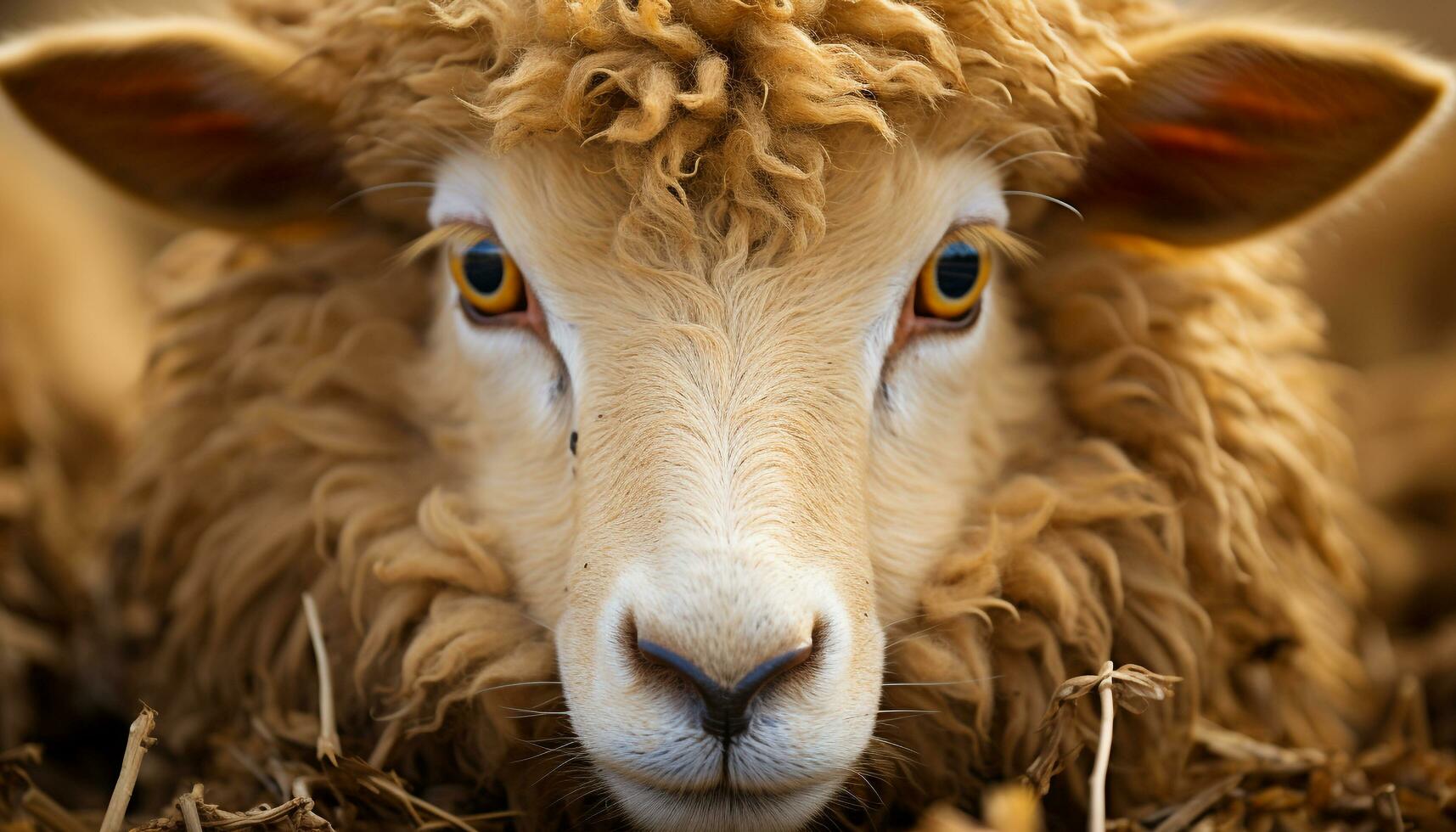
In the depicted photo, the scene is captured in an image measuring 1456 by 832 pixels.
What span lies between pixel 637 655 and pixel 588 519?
0.36 m

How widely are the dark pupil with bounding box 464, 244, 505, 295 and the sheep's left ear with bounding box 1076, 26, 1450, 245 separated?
1.39 meters

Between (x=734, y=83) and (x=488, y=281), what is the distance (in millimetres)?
737

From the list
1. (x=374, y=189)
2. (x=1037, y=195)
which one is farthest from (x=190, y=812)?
(x=1037, y=195)

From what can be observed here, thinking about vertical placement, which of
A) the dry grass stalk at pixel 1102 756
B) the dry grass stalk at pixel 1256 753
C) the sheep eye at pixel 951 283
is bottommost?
the dry grass stalk at pixel 1256 753

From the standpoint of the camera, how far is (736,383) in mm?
2471

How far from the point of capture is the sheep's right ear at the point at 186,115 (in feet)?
9.72

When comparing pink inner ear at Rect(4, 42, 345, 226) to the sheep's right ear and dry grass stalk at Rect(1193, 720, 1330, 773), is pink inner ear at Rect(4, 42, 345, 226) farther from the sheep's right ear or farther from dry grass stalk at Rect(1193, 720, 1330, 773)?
dry grass stalk at Rect(1193, 720, 1330, 773)

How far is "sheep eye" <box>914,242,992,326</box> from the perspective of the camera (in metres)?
2.79

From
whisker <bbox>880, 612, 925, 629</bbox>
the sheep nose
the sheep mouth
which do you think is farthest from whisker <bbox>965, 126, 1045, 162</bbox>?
the sheep mouth

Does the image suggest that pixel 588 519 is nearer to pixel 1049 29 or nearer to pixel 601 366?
pixel 601 366

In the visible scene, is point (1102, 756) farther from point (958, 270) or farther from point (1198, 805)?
point (958, 270)

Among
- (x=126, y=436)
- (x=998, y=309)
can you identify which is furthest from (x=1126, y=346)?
(x=126, y=436)

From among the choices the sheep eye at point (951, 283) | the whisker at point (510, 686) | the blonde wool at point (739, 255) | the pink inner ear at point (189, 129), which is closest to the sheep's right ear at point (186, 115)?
the pink inner ear at point (189, 129)

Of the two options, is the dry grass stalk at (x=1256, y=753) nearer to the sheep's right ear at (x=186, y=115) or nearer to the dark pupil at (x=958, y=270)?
the dark pupil at (x=958, y=270)
